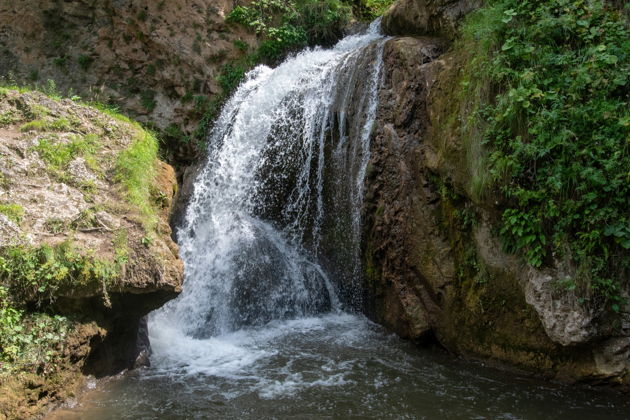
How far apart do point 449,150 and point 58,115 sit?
498 centimetres

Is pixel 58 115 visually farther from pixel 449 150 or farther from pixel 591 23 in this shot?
pixel 591 23

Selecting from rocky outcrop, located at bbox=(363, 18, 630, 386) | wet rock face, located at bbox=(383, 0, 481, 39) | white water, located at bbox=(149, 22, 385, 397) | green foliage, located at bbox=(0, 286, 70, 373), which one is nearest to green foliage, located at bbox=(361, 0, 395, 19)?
white water, located at bbox=(149, 22, 385, 397)

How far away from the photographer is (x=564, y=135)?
477 centimetres

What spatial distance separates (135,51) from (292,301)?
23.6ft

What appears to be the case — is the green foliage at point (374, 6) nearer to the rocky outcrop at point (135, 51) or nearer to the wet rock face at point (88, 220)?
the rocky outcrop at point (135, 51)

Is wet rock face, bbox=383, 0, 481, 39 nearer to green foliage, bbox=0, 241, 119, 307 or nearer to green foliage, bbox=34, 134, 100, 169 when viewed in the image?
green foliage, bbox=34, 134, 100, 169

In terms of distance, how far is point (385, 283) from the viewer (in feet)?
22.9

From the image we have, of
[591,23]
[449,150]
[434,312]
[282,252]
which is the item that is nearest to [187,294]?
[282,252]

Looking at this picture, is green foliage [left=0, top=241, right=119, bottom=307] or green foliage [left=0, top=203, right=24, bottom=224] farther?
green foliage [left=0, top=203, right=24, bottom=224]

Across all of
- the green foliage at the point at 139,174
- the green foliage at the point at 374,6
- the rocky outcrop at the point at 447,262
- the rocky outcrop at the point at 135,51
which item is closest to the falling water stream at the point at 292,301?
the rocky outcrop at the point at 447,262

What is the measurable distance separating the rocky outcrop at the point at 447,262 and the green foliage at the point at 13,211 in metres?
4.34

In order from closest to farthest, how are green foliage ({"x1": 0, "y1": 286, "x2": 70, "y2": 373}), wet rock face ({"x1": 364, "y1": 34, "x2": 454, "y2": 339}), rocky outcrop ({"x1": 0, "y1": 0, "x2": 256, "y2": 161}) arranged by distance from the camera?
green foliage ({"x1": 0, "y1": 286, "x2": 70, "y2": 373}) → wet rock face ({"x1": 364, "y1": 34, "x2": 454, "y2": 339}) → rocky outcrop ({"x1": 0, "y1": 0, "x2": 256, "y2": 161})

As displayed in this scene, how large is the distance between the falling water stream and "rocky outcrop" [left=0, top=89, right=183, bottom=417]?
0.47 meters

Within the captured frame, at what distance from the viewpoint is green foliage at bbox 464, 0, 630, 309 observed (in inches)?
183
